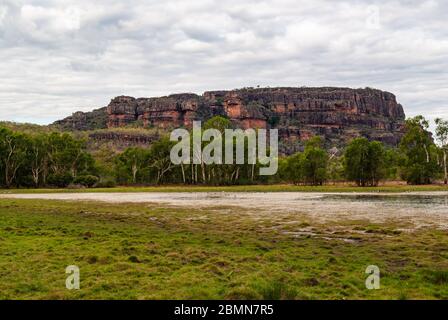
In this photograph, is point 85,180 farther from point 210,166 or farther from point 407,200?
point 407,200

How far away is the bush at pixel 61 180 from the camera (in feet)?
312

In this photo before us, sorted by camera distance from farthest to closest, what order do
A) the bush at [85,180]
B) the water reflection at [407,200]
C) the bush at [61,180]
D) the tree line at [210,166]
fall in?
1. the bush at [61,180]
2. the bush at [85,180]
3. the tree line at [210,166]
4. the water reflection at [407,200]

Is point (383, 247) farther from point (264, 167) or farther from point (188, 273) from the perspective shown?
point (264, 167)

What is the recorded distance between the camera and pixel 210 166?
335ft

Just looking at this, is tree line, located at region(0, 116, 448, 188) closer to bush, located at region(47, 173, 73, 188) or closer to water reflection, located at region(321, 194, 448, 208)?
bush, located at region(47, 173, 73, 188)

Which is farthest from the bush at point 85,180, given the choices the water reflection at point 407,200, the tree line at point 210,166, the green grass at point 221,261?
the green grass at point 221,261

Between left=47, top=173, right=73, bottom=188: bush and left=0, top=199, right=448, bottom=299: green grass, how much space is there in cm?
7454

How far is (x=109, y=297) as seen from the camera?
10078 millimetres

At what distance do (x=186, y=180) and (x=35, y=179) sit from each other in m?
33.4

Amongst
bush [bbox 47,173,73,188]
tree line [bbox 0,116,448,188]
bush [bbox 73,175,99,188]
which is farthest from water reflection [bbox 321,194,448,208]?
bush [bbox 47,173,73,188]

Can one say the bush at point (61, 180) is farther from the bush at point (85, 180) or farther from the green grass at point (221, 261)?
the green grass at point (221, 261)

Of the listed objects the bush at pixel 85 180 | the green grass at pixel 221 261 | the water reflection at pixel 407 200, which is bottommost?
the water reflection at pixel 407 200

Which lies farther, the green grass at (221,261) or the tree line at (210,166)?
the tree line at (210,166)

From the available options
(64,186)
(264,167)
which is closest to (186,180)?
(264,167)
